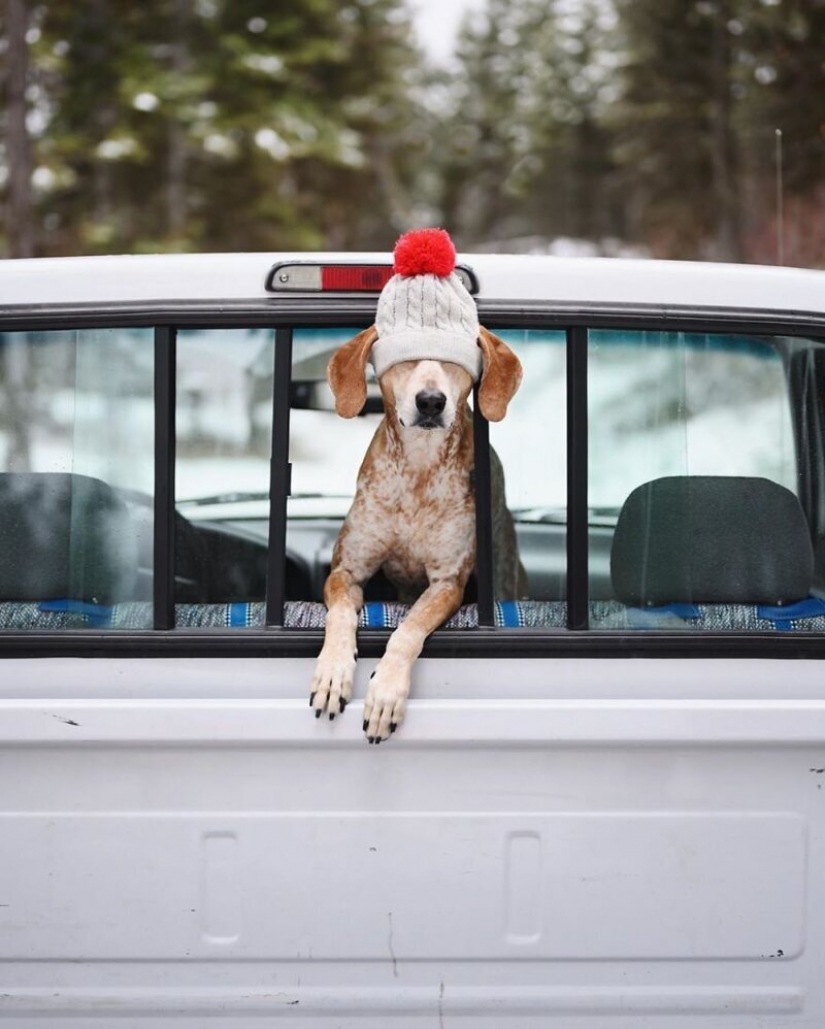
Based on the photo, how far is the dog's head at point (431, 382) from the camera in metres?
2.27

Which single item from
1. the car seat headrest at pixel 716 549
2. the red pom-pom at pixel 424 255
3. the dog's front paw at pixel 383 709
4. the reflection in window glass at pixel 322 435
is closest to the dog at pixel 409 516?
the dog's front paw at pixel 383 709

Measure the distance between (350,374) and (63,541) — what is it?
702mm

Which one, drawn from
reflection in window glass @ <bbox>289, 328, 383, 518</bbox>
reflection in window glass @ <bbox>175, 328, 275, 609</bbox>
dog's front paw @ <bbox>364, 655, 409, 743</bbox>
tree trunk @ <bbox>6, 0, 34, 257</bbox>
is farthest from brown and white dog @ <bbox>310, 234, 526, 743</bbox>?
tree trunk @ <bbox>6, 0, 34, 257</bbox>

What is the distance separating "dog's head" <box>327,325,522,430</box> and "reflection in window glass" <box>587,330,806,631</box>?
187mm

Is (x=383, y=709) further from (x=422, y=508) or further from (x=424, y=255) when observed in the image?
Answer: (x=424, y=255)

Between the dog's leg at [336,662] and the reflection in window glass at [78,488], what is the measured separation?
0.39 m

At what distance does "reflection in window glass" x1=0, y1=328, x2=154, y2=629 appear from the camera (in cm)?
224

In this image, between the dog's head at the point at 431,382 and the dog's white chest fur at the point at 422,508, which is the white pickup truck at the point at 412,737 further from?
the dog's white chest fur at the point at 422,508

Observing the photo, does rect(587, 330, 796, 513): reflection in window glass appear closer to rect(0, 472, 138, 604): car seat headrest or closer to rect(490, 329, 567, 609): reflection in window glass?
rect(490, 329, 567, 609): reflection in window glass

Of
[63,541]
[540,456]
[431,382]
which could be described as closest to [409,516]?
[540,456]

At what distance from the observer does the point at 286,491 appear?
2197mm

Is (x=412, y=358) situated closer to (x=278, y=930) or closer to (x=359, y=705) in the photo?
(x=359, y=705)

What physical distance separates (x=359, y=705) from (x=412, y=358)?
729 millimetres

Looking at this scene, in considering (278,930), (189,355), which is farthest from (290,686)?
(189,355)
